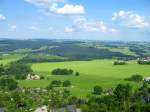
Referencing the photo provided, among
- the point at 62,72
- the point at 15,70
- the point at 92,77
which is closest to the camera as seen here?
the point at 92,77

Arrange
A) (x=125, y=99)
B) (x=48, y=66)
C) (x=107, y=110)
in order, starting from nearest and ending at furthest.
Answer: (x=107, y=110) → (x=125, y=99) → (x=48, y=66)

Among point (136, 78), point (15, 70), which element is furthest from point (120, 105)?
point (15, 70)

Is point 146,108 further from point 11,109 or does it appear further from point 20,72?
point 20,72

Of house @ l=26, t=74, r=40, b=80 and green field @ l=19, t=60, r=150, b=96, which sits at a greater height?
green field @ l=19, t=60, r=150, b=96

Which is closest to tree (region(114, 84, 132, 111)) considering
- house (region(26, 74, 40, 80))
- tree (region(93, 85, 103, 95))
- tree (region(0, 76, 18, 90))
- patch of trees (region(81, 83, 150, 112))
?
patch of trees (region(81, 83, 150, 112))

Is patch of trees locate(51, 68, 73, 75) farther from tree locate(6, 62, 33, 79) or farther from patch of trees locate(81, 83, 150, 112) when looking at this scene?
patch of trees locate(81, 83, 150, 112)

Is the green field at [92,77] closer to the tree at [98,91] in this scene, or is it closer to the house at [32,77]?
the tree at [98,91]

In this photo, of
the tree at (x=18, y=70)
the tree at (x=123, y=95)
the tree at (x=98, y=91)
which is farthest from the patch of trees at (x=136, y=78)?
the tree at (x=123, y=95)

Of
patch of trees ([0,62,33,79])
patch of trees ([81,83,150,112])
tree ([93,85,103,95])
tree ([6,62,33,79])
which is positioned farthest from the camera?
patch of trees ([0,62,33,79])

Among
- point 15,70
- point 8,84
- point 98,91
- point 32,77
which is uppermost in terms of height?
point 98,91

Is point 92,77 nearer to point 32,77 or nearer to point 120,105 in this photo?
point 32,77

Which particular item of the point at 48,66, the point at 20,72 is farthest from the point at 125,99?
the point at 48,66
